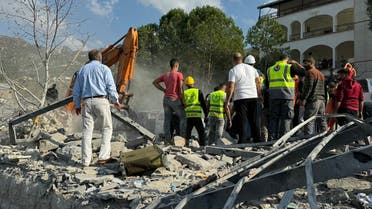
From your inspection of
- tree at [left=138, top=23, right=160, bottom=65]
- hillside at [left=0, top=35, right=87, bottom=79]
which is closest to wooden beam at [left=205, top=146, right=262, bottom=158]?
hillside at [left=0, top=35, right=87, bottom=79]

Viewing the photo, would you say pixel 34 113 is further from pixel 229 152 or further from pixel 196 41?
pixel 196 41

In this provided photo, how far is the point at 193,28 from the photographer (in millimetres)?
36312

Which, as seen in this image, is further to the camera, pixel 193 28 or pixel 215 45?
pixel 193 28

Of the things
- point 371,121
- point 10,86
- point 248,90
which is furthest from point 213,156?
point 10,86

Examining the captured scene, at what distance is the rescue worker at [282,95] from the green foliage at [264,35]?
2584 cm

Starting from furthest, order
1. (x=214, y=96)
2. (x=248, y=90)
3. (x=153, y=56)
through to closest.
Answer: (x=153, y=56), (x=214, y=96), (x=248, y=90)

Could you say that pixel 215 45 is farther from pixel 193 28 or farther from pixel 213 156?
pixel 213 156

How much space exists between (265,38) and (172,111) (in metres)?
25.8

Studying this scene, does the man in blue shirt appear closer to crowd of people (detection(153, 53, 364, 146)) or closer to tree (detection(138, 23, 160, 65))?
crowd of people (detection(153, 53, 364, 146))

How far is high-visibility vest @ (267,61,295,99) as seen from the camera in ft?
25.1

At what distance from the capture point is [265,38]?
1313 inches

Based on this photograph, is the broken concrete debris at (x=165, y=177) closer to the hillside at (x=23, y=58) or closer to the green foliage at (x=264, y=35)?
the hillside at (x=23, y=58)

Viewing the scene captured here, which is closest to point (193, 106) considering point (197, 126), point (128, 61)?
point (197, 126)

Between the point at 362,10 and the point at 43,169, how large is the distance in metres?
31.4
